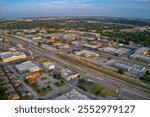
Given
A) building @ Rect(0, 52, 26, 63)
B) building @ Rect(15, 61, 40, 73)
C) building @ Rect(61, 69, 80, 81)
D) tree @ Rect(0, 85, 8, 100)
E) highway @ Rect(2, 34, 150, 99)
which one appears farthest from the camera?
building @ Rect(0, 52, 26, 63)

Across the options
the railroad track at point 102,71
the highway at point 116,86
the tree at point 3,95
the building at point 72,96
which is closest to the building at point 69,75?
the highway at point 116,86

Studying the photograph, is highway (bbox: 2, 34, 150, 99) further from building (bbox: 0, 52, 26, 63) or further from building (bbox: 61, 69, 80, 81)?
building (bbox: 0, 52, 26, 63)

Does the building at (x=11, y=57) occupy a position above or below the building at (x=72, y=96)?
above

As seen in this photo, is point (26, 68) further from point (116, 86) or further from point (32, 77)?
point (116, 86)

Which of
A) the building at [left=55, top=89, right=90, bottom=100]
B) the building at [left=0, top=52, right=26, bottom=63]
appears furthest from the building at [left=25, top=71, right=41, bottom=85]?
the building at [left=0, top=52, right=26, bottom=63]

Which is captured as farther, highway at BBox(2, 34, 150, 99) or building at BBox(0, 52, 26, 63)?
building at BBox(0, 52, 26, 63)

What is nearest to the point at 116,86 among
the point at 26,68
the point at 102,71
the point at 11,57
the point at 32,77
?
the point at 102,71

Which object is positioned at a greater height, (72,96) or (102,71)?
(102,71)

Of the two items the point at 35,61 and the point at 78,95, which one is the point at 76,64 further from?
the point at 78,95

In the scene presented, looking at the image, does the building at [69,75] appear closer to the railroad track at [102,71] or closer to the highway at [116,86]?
the highway at [116,86]

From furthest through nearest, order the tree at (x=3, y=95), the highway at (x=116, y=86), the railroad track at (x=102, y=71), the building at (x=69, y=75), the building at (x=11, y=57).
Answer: the building at (x=11, y=57) < the building at (x=69, y=75) < the railroad track at (x=102, y=71) < the highway at (x=116, y=86) < the tree at (x=3, y=95)

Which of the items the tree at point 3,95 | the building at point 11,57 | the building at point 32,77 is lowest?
the tree at point 3,95

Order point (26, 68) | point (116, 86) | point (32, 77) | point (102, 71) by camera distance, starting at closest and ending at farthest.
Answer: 1. point (116, 86)
2. point (32, 77)
3. point (102, 71)
4. point (26, 68)
